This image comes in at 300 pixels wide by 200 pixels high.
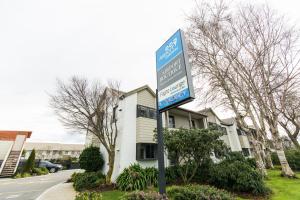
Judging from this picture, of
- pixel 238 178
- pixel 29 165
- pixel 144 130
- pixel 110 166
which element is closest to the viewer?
pixel 238 178

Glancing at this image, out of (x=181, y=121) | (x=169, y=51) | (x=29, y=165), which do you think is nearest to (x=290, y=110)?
(x=181, y=121)

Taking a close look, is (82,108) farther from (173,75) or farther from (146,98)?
(173,75)

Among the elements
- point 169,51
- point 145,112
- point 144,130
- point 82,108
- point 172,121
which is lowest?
point 144,130

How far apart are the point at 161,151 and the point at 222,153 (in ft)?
26.2

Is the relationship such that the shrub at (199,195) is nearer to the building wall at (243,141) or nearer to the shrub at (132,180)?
the shrub at (132,180)

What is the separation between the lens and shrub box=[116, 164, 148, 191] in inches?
420

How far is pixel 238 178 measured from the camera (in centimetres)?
935

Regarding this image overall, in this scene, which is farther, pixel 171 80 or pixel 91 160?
pixel 91 160

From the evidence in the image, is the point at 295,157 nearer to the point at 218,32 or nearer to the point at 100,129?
the point at 218,32

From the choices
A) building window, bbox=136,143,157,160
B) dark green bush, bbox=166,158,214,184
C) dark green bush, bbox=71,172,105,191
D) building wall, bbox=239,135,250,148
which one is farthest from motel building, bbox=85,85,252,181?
building wall, bbox=239,135,250,148

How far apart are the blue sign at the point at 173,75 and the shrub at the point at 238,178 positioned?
7213 mm

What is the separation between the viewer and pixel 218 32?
44.6ft

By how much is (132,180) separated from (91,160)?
4.94 metres

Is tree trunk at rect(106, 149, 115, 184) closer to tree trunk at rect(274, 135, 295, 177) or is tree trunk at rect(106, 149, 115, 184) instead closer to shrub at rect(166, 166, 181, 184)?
shrub at rect(166, 166, 181, 184)
